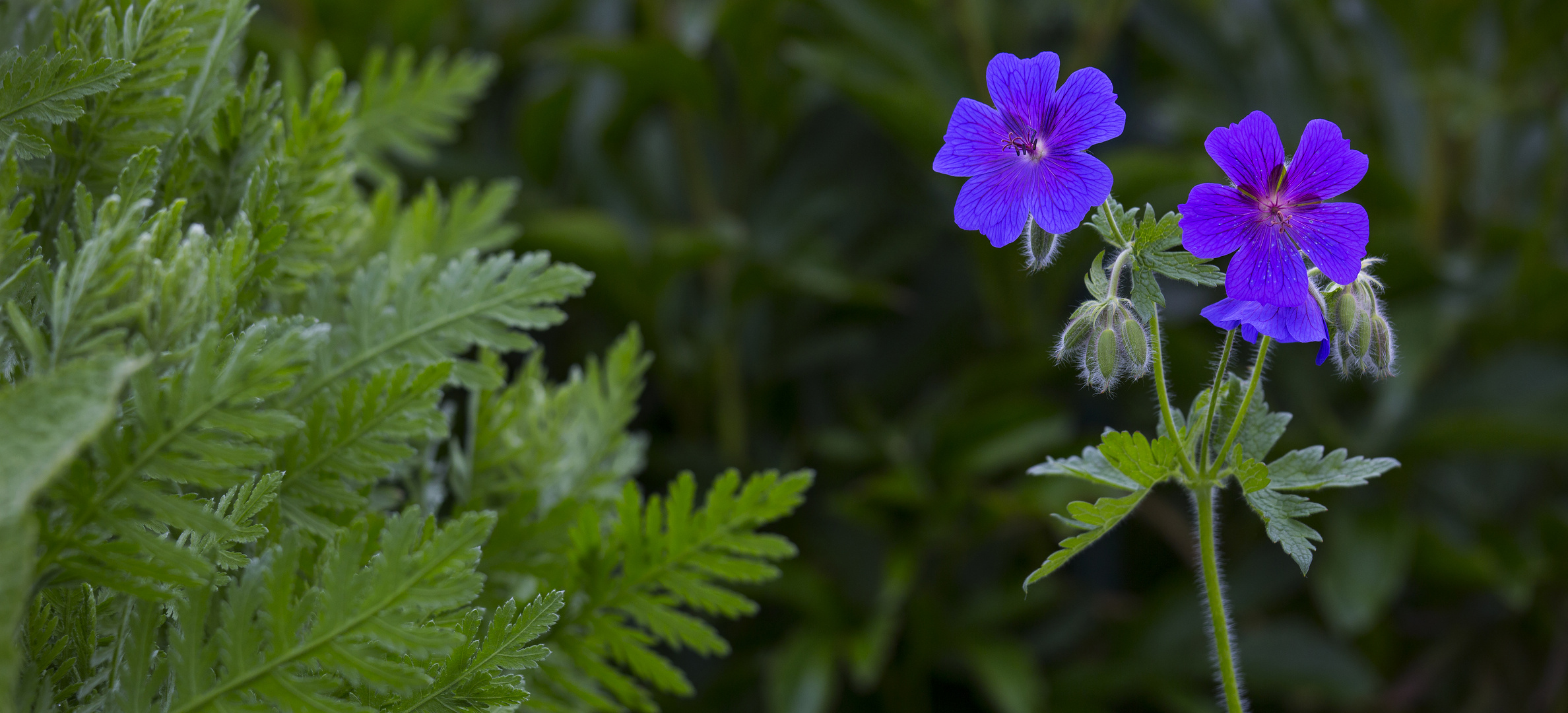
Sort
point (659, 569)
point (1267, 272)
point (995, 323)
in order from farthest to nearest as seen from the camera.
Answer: point (995, 323) < point (659, 569) < point (1267, 272)

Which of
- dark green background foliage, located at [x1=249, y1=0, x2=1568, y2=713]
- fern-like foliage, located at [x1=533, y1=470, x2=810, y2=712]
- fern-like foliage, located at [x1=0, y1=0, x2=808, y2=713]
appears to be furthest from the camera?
dark green background foliage, located at [x1=249, y1=0, x2=1568, y2=713]

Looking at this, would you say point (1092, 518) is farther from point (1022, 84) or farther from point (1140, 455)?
point (1022, 84)

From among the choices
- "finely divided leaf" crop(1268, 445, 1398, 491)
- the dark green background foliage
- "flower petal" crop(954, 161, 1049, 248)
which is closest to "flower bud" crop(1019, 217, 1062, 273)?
"flower petal" crop(954, 161, 1049, 248)

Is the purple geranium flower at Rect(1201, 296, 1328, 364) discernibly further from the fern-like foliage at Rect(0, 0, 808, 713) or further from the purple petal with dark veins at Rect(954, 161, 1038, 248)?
the fern-like foliage at Rect(0, 0, 808, 713)

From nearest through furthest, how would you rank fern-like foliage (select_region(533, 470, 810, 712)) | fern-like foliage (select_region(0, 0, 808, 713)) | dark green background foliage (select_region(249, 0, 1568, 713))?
fern-like foliage (select_region(0, 0, 808, 713)) → fern-like foliage (select_region(533, 470, 810, 712)) → dark green background foliage (select_region(249, 0, 1568, 713))

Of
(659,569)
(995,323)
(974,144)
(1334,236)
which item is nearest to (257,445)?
(659,569)

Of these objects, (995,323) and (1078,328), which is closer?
(1078,328)

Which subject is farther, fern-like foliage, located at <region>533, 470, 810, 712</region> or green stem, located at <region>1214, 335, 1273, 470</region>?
fern-like foliage, located at <region>533, 470, 810, 712</region>
